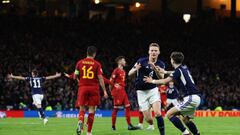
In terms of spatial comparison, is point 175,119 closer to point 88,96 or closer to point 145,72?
point 145,72

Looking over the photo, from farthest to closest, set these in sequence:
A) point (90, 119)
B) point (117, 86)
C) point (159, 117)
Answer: point (117, 86)
point (90, 119)
point (159, 117)

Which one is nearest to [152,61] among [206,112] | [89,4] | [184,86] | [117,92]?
[184,86]

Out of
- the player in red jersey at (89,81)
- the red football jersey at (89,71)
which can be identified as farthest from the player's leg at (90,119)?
the red football jersey at (89,71)

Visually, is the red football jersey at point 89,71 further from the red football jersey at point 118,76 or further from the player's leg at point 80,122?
the red football jersey at point 118,76

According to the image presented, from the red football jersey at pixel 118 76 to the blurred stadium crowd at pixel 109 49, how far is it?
1655 centimetres

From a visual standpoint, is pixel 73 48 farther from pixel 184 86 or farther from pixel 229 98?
pixel 184 86

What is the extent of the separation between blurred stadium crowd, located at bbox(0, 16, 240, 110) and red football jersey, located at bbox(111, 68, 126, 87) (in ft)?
54.3

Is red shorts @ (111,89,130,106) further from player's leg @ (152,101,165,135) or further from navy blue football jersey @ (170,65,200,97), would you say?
navy blue football jersey @ (170,65,200,97)

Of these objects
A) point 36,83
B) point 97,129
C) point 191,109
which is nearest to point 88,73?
point 191,109

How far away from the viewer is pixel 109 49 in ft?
161

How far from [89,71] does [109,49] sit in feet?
104

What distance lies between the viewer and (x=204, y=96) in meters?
44.2

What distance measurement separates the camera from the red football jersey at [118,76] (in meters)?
22.4

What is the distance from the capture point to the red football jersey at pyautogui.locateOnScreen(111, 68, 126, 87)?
882 inches
